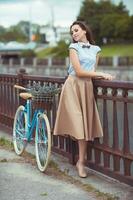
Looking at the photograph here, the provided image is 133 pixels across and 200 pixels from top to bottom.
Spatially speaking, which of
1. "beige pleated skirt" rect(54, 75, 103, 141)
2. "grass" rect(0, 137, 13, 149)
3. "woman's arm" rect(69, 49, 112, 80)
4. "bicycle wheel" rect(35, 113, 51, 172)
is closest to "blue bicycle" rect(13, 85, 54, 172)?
"bicycle wheel" rect(35, 113, 51, 172)

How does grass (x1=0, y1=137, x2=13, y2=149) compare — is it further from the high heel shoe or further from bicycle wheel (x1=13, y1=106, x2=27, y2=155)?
the high heel shoe

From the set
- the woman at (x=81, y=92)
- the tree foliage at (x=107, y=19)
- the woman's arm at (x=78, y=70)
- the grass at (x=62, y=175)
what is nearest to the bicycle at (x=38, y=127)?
the grass at (x=62, y=175)

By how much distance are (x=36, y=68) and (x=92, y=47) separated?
5760cm

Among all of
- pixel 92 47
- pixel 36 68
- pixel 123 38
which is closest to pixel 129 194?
pixel 92 47

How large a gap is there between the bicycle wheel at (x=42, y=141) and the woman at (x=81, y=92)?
0.34m

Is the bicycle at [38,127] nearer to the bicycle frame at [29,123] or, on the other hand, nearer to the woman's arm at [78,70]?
the bicycle frame at [29,123]

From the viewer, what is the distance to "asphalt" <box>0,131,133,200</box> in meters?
5.99

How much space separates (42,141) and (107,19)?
94.9 meters

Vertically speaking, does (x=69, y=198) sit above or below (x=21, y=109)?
below

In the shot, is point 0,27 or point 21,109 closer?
point 21,109

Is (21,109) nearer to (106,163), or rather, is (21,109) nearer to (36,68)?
(106,163)

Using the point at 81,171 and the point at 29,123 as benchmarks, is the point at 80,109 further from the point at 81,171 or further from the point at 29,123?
the point at 29,123

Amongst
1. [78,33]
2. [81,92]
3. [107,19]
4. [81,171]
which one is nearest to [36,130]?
[81,171]

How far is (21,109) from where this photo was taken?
831 cm
